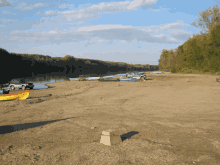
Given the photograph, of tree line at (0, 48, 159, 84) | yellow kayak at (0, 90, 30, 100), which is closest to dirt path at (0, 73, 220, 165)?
yellow kayak at (0, 90, 30, 100)

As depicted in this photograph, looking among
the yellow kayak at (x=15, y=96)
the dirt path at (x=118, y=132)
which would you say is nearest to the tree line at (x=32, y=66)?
the yellow kayak at (x=15, y=96)

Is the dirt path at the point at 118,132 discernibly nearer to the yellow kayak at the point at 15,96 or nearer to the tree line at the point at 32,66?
the yellow kayak at the point at 15,96

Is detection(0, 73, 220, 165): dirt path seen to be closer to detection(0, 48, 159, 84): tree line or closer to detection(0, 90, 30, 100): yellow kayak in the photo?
detection(0, 90, 30, 100): yellow kayak

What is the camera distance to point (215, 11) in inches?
2378

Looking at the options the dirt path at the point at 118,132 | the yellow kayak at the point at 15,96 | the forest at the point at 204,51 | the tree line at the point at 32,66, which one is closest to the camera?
the dirt path at the point at 118,132

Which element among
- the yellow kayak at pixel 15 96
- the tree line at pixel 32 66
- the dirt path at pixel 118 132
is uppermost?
the tree line at pixel 32 66

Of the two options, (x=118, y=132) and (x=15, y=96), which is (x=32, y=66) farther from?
(x=118, y=132)

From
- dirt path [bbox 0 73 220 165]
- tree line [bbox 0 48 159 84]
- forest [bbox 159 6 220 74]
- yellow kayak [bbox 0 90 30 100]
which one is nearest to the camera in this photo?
dirt path [bbox 0 73 220 165]

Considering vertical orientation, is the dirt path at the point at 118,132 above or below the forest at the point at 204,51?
below

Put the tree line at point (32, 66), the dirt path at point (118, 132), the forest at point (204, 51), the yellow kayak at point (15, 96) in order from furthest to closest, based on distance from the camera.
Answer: the tree line at point (32, 66)
the forest at point (204, 51)
the yellow kayak at point (15, 96)
the dirt path at point (118, 132)

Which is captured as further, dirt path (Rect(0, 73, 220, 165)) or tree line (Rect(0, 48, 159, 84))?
tree line (Rect(0, 48, 159, 84))

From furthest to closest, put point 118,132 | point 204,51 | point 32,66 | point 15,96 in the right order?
point 32,66 < point 204,51 < point 15,96 < point 118,132

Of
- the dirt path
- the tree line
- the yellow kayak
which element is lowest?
the dirt path

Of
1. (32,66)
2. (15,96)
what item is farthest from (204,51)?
(32,66)
